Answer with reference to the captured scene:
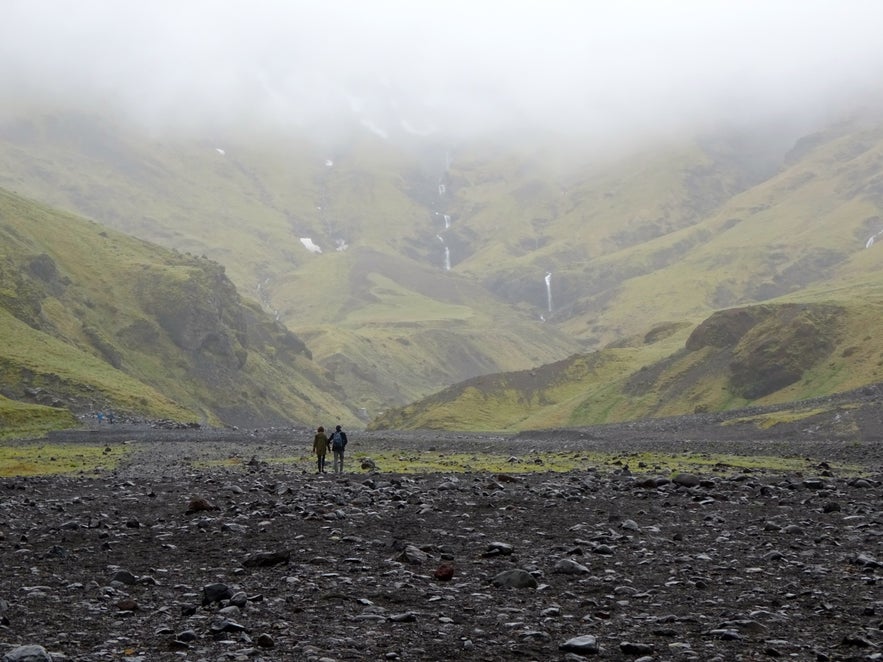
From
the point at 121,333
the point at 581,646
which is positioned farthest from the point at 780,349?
the point at 581,646

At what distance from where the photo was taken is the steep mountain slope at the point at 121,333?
10788 cm

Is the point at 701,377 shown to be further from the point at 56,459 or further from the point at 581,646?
the point at 581,646

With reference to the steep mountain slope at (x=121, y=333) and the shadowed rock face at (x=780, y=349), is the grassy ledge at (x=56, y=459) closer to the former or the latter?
the steep mountain slope at (x=121, y=333)

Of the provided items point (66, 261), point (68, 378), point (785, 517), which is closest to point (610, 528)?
point (785, 517)

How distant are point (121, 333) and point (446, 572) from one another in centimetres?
14346

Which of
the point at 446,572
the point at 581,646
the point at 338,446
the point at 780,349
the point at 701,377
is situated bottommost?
the point at 581,646

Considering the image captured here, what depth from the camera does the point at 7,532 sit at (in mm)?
22500

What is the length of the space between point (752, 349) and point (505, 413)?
34.8 metres

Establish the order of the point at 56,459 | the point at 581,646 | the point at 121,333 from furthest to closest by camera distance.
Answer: the point at 121,333
the point at 56,459
the point at 581,646

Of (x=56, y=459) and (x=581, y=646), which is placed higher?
(x=56, y=459)

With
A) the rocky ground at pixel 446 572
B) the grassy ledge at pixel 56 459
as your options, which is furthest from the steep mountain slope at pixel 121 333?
the rocky ground at pixel 446 572

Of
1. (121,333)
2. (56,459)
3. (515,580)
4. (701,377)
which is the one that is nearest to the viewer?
(515,580)

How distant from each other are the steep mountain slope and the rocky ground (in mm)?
79857

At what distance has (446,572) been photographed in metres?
17.1
